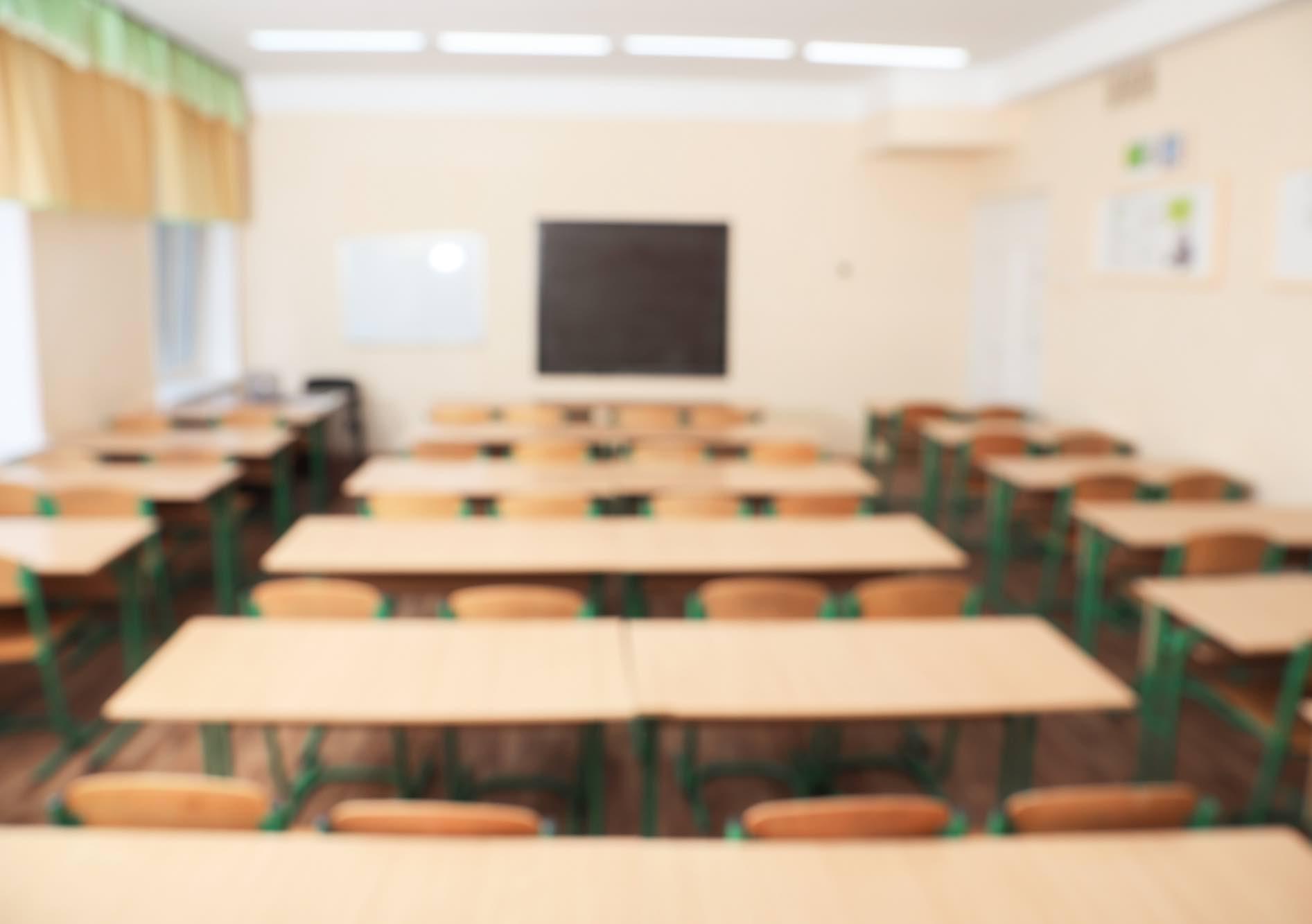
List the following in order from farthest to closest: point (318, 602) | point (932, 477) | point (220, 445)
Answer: point (932, 477) < point (220, 445) < point (318, 602)

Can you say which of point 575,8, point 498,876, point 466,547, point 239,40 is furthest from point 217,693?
point 239,40

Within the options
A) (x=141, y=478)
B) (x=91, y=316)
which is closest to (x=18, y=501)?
(x=141, y=478)

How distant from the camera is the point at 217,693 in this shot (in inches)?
108

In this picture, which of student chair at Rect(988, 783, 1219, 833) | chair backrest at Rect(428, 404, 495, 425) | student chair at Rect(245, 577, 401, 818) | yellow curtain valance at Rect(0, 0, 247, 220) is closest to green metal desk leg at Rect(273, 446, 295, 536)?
chair backrest at Rect(428, 404, 495, 425)

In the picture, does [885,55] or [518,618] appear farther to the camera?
[885,55]

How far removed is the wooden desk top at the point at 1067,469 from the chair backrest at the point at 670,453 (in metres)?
1.57

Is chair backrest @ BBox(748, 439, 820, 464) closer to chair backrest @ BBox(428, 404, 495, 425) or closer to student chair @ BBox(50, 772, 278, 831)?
chair backrest @ BBox(428, 404, 495, 425)

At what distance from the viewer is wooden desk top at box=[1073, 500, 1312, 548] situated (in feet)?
14.7

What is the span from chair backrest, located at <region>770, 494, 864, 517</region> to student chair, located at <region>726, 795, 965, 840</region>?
2.59 m

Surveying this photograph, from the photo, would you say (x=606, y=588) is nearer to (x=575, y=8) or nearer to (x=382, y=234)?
(x=575, y=8)

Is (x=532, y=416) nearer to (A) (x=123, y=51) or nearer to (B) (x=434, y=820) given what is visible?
(A) (x=123, y=51)

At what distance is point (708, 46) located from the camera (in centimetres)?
754

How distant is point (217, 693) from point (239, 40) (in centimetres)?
607

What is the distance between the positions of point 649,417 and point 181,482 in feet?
11.2
